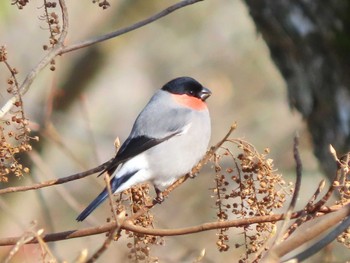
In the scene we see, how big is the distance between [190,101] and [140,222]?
102 cm

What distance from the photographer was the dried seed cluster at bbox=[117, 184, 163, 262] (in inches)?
52.0

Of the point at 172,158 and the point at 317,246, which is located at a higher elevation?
the point at 317,246

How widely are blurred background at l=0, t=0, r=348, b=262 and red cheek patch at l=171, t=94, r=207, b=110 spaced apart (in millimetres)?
668

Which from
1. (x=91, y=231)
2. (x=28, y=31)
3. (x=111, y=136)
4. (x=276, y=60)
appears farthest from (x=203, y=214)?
(x=91, y=231)

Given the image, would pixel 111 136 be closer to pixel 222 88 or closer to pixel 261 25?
pixel 222 88

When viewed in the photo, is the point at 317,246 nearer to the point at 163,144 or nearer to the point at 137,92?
the point at 163,144

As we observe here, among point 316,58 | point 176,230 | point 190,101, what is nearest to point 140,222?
point 176,230

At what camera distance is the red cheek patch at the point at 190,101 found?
2.35 metres

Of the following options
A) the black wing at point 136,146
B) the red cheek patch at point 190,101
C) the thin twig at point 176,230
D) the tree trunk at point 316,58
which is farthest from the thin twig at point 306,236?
the tree trunk at point 316,58

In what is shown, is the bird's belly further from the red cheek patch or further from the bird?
the red cheek patch

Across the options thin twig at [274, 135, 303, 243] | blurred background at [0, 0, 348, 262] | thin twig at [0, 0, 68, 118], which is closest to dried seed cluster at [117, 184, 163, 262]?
thin twig at [0, 0, 68, 118]

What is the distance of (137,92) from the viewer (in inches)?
237

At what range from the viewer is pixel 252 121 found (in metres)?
4.82

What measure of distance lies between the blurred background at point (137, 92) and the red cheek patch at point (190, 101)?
0.67 meters
